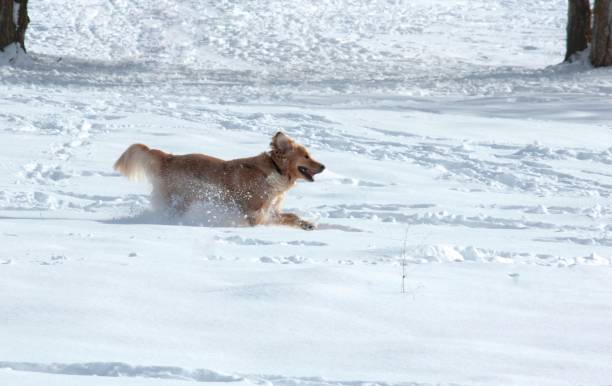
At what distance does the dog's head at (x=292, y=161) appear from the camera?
822cm

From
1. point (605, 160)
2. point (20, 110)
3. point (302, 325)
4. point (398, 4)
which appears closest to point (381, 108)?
point (605, 160)

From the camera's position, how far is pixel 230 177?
807 cm

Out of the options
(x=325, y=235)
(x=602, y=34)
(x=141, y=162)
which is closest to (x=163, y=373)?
(x=325, y=235)

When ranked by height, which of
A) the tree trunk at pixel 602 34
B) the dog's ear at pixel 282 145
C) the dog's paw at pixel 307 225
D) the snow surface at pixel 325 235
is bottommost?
the dog's paw at pixel 307 225

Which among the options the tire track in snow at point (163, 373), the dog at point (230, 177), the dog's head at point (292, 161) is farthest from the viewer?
the dog's head at point (292, 161)

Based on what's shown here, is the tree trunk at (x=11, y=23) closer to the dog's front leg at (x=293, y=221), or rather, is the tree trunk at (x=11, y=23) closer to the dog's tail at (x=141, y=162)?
the dog's tail at (x=141, y=162)

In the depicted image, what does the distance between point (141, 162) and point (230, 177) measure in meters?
0.81

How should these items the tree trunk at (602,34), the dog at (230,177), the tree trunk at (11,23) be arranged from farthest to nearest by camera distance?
the tree trunk at (11,23) < the tree trunk at (602,34) < the dog at (230,177)

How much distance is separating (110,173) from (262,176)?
73.8 inches

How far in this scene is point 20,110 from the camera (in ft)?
41.1

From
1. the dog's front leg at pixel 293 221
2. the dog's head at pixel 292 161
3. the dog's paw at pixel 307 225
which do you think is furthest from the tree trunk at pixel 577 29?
the dog's paw at pixel 307 225

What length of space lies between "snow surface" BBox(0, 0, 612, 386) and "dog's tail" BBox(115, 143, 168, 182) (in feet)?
0.96

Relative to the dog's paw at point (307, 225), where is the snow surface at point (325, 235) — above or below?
above

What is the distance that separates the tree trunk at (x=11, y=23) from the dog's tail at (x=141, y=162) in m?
12.9
